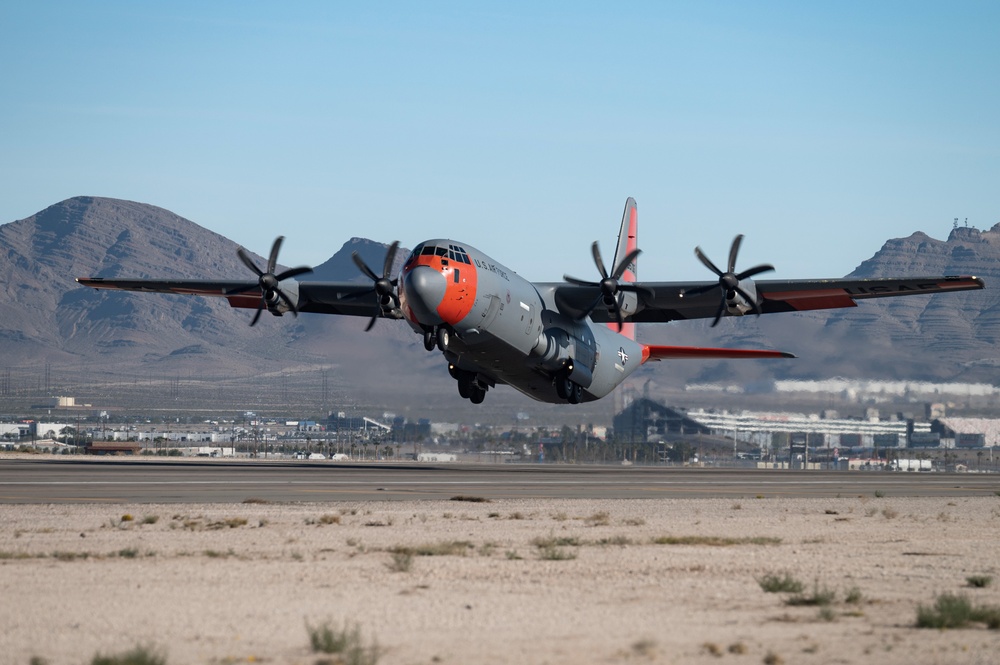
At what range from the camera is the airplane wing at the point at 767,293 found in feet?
133

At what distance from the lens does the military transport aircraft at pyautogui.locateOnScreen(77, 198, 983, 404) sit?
1412 inches

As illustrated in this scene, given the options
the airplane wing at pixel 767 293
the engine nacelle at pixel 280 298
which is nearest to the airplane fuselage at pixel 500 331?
the airplane wing at pixel 767 293

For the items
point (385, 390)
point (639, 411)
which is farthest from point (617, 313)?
point (639, 411)

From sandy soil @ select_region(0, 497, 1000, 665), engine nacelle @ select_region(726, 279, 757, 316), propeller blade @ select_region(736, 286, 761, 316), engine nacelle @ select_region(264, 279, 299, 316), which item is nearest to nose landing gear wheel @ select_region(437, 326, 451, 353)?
engine nacelle @ select_region(264, 279, 299, 316)

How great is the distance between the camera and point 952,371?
242ft

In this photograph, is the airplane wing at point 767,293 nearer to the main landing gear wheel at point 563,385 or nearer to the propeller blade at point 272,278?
the main landing gear wheel at point 563,385

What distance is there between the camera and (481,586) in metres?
13.2

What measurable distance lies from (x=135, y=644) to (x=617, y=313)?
108 feet

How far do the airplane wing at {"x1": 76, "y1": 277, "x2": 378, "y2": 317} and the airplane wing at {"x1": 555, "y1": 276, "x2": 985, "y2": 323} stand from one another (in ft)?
26.9

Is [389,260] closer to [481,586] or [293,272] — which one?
[293,272]

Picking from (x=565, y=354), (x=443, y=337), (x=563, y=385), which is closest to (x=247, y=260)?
(x=443, y=337)

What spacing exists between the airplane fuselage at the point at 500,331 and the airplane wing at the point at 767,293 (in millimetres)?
932

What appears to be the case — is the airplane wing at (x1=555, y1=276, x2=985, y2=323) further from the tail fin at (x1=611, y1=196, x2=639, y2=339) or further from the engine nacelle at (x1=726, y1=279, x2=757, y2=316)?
the tail fin at (x1=611, y1=196, x2=639, y2=339)

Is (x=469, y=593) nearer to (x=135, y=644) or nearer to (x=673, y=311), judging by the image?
(x=135, y=644)
